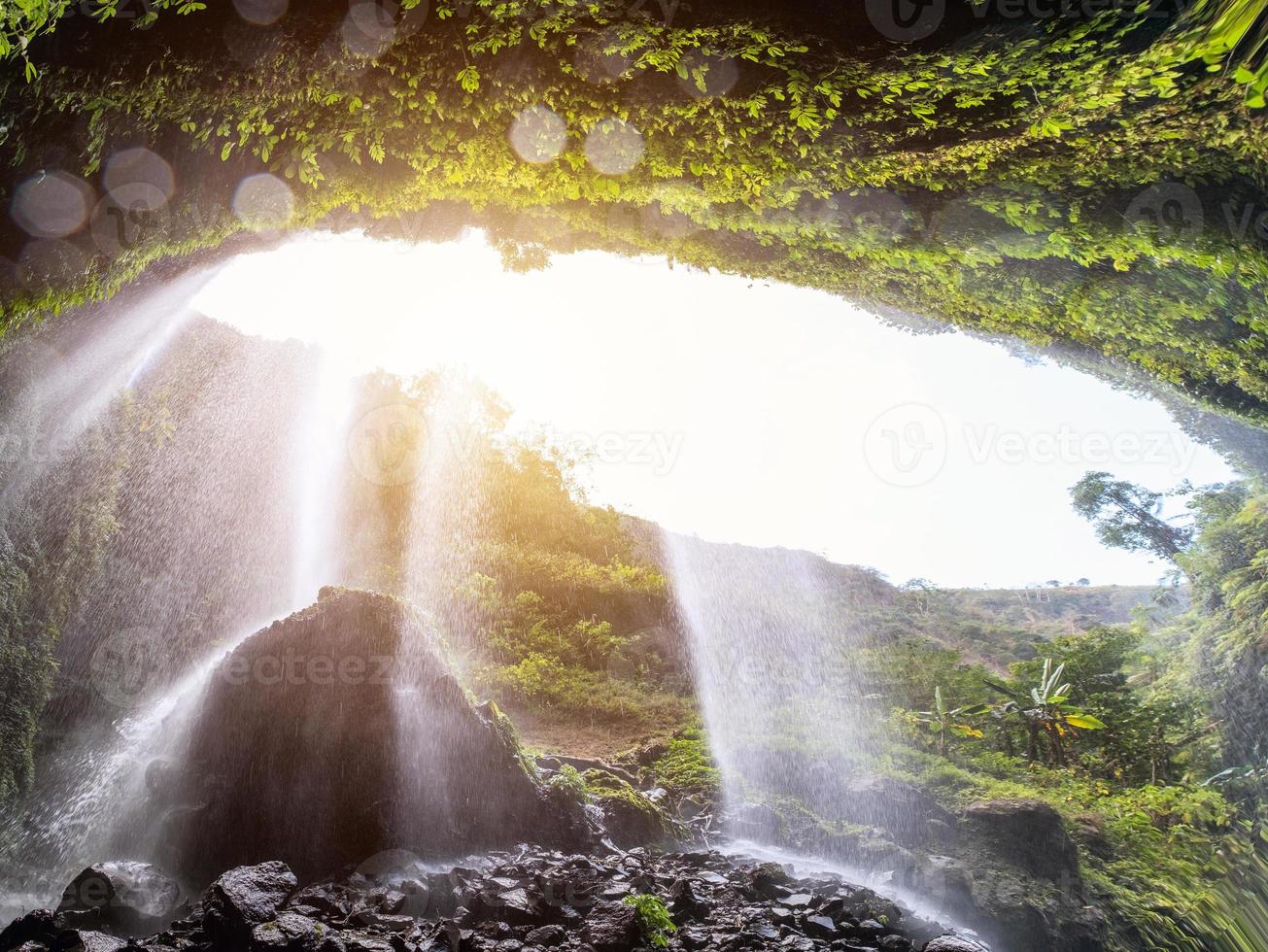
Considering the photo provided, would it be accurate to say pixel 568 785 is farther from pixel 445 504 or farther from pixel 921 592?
pixel 921 592

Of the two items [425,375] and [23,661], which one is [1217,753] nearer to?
[23,661]

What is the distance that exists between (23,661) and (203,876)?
4813mm

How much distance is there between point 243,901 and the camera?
17.4 ft

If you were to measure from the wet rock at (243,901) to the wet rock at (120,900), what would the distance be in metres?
Answer: 1.87

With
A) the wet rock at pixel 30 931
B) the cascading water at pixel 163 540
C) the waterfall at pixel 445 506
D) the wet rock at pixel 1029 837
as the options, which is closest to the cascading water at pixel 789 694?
the wet rock at pixel 1029 837

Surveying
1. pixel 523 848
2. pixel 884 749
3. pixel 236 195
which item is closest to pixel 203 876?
pixel 523 848

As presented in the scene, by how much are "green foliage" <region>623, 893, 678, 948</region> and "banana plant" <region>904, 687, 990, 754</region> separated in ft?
43.1

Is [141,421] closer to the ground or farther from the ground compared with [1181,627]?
farther from the ground

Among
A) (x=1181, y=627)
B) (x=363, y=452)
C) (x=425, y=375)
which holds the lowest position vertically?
(x=1181, y=627)

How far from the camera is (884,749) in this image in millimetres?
15672

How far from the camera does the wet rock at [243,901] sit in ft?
16.7

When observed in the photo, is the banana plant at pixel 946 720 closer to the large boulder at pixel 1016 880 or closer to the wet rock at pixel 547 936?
the large boulder at pixel 1016 880

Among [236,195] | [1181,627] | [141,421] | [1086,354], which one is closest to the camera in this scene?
[236,195]

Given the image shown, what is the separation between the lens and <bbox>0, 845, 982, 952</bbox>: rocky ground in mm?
5172
